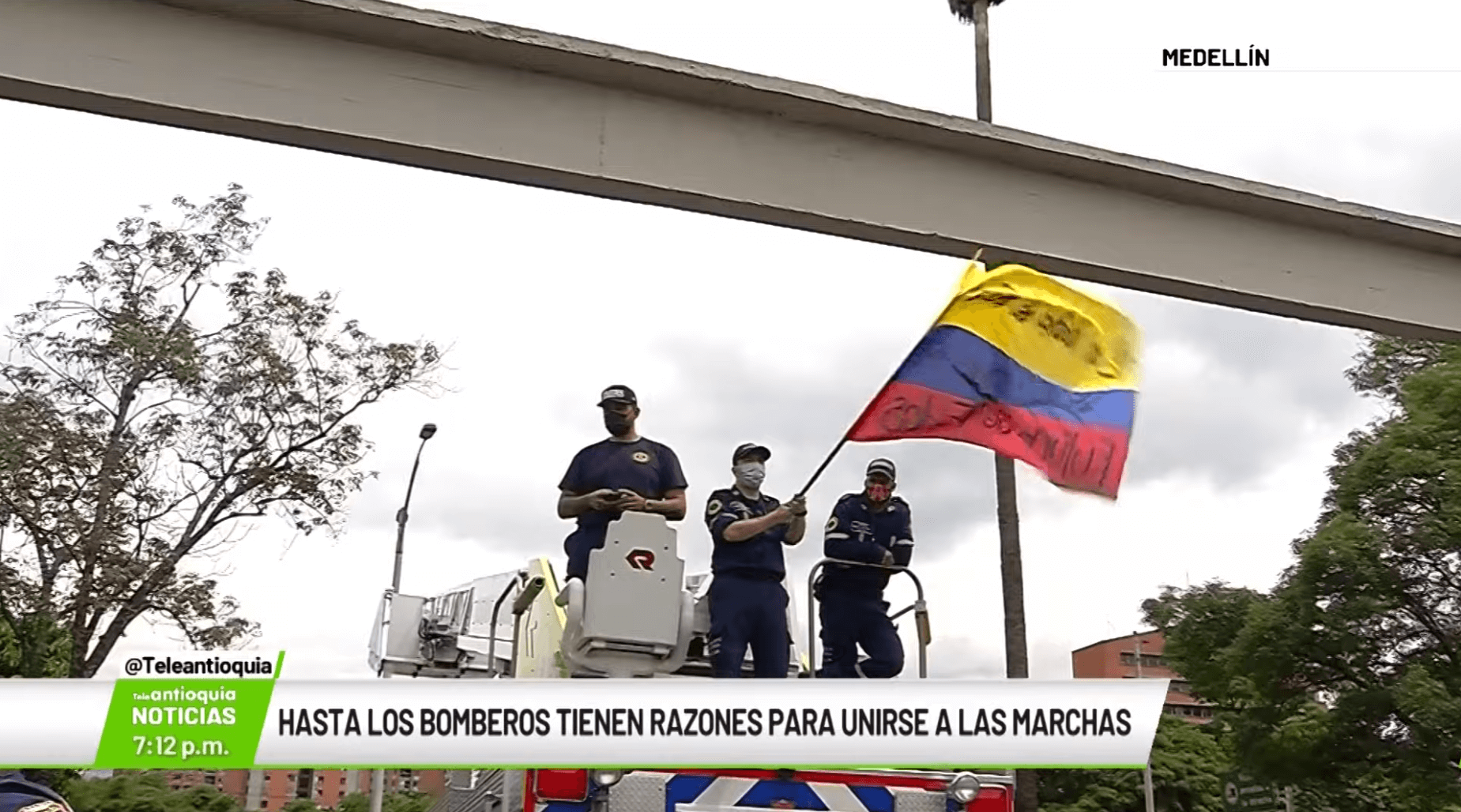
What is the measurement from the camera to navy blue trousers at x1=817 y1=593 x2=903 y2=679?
19.6ft

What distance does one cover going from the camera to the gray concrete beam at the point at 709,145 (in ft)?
11.8

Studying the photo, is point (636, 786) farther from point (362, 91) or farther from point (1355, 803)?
point (1355, 803)

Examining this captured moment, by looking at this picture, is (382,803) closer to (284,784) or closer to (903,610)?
(284,784)

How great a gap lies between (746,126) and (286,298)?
10824 mm

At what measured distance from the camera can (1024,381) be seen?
471cm


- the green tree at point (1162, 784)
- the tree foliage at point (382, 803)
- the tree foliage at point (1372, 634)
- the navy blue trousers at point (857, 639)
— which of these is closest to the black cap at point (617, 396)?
the navy blue trousers at point (857, 639)

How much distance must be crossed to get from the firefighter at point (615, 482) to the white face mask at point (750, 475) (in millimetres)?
240

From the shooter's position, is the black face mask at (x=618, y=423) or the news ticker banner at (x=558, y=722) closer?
the news ticker banner at (x=558, y=722)

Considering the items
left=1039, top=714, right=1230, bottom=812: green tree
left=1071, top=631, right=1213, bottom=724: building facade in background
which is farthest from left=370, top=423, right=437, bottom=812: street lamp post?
left=1039, top=714, right=1230, bottom=812: green tree

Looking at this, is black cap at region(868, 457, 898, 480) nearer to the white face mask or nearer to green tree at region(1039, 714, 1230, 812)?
the white face mask

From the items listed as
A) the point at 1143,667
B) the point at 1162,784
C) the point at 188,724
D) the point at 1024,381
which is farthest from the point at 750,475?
the point at 1143,667

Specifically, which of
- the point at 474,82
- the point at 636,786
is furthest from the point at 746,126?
the point at 636,786

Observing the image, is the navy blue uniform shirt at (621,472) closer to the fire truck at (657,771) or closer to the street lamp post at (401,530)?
the fire truck at (657,771)

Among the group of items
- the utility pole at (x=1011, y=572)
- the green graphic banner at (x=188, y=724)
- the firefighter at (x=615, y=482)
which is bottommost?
the green graphic banner at (x=188, y=724)
